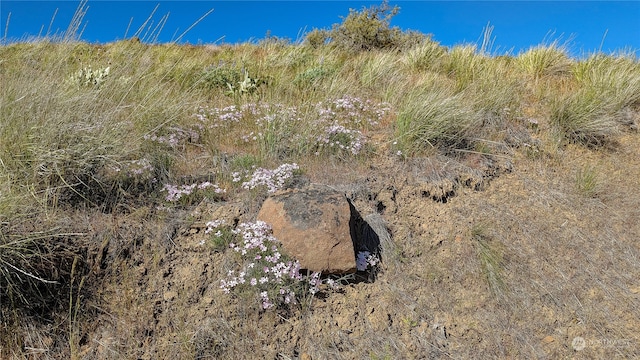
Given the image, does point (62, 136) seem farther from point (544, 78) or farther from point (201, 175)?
point (544, 78)

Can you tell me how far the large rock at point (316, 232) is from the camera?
318 cm

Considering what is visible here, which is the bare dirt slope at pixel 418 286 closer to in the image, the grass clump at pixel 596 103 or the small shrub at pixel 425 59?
the grass clump at pixel 596 103

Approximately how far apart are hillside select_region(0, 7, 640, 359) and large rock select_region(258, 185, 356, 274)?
0.17m

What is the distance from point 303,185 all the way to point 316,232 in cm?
86

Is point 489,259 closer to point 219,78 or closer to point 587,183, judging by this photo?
point 587,183

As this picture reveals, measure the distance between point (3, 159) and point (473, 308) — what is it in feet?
11.7

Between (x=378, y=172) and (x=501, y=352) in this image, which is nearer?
(x=501, y=352)

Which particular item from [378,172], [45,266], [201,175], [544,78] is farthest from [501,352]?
[544,78]

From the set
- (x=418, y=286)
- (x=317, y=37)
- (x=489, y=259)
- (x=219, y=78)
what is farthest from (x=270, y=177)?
(x=317, y=37)

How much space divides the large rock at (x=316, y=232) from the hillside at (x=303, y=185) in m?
0.17

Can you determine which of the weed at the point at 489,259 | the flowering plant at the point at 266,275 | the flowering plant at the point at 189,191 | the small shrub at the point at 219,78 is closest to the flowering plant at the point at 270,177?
the flowering plant at the point at 189,191

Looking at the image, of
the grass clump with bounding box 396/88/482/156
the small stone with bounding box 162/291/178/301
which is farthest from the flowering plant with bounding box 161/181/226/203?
the grass clump with bounding box 396/88/482/156

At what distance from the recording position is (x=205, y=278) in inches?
126

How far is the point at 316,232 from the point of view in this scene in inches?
126
